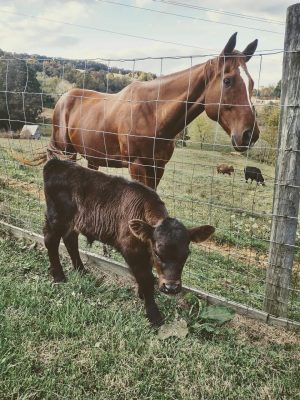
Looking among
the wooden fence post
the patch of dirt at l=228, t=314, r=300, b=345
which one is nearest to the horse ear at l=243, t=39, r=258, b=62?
the wooden fence post

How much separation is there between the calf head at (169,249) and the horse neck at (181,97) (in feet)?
4.99

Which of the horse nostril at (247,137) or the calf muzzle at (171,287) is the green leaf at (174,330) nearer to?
the calf muzzle at (171,287)

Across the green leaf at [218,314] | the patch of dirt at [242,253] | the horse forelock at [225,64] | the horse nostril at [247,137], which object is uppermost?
the horse forelock at [225,64]

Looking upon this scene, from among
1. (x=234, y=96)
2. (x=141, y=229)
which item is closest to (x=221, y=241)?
(x=234, y=96)

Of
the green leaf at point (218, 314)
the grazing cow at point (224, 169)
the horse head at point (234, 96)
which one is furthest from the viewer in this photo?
the grazing cow at point (224, 169)

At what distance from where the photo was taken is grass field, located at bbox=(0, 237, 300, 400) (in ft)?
9.80

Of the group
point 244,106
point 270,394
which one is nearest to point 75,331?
point 270,394

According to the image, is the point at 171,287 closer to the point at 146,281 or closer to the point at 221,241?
the point at 146,281

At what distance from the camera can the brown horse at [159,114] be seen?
4.10 meters

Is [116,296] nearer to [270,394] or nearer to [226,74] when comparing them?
[270,394]

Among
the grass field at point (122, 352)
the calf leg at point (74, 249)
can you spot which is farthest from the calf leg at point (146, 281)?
the calf leg at point (74, 249)

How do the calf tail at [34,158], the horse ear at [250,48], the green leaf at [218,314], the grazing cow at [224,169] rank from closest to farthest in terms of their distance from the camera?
the green leaf at [218,314] → the horse ear at [250,48] → the calf tail at [34,158] → the grazing cow at [224,169]

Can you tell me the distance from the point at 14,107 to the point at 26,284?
13381mm

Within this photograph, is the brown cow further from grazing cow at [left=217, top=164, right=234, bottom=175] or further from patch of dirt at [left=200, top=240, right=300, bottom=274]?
grazing cow at [left=217, top=164, right=234, bottom=175]
